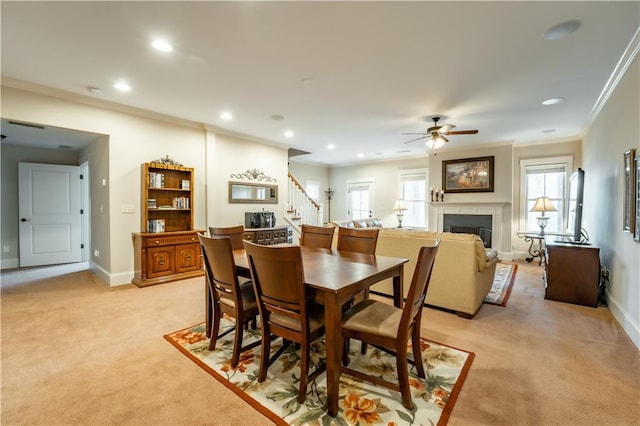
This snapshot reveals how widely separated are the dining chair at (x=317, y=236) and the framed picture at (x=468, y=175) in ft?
16.3

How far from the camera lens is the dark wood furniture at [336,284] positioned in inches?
62.6

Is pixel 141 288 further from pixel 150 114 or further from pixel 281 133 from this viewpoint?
pixel 281 133

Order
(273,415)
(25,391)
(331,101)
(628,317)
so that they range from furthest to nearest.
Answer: (331,101)
(628,317)
(25,391)
(273,415)

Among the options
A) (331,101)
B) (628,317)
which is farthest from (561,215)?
(331,101)

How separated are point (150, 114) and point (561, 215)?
26.4ft

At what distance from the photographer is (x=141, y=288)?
13.2ft

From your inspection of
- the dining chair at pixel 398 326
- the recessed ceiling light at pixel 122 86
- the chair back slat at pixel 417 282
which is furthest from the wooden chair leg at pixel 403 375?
the recessed ceiling light at pixel 122 86

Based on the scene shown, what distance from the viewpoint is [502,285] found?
13.9ft

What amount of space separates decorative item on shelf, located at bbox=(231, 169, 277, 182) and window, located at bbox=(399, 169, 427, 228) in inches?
157

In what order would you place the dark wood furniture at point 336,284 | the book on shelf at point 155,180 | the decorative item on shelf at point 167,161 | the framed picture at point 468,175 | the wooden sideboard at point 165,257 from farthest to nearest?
the framed picture at point 468,175 → the decorative item on shelf at point 167,161 → the book on shelf at point 155,180 → the wooden sideboard at point 165,257 → the dark wood furniture at point 336,284

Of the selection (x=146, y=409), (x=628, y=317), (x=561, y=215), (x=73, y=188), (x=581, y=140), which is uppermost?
(x=581, y=140)

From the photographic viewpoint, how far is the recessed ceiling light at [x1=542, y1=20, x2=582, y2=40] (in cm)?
221

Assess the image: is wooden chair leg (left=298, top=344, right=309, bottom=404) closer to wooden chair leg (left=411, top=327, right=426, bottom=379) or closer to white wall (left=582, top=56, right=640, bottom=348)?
wooden chair leg (left=411, top=327, right=426, bottom=379)

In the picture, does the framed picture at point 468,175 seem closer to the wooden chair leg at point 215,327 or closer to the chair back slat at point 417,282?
the chair back slat at point 417,282
